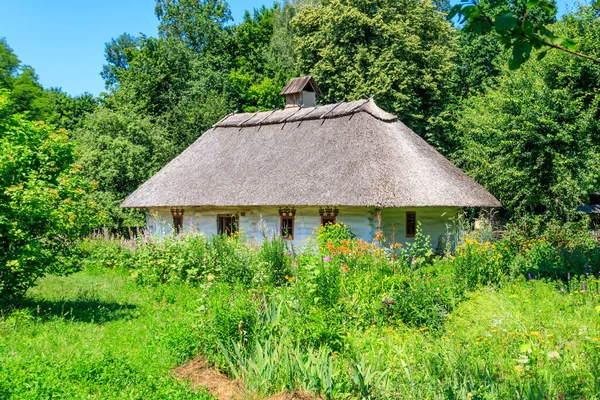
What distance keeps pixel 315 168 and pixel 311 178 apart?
0.54 meters

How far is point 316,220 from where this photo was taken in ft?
55.1

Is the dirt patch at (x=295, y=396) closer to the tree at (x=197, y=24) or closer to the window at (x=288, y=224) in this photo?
the window at (x=288, y=224)

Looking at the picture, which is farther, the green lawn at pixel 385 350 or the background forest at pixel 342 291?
the background forest at pixel 342 291

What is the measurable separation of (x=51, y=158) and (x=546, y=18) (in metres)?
26.9

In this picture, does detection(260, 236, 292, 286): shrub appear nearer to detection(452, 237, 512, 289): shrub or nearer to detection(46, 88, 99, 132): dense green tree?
detection(452, 237, 512, 289): shrub

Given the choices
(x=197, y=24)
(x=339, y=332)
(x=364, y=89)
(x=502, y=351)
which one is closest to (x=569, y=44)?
(x=339, y=332)

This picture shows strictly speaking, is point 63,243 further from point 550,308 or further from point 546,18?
point 546,18

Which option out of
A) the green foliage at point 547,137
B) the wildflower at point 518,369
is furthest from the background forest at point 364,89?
the wildflower at point 518,369

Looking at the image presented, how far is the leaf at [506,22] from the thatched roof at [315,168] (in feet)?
39.0

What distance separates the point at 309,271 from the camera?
7449mm

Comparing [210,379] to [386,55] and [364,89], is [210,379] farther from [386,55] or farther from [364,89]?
[386,55]

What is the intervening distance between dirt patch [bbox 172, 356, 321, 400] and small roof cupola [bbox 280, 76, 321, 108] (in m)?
17.4

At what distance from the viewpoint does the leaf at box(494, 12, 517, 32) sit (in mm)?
2613

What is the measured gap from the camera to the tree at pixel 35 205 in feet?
24.3
